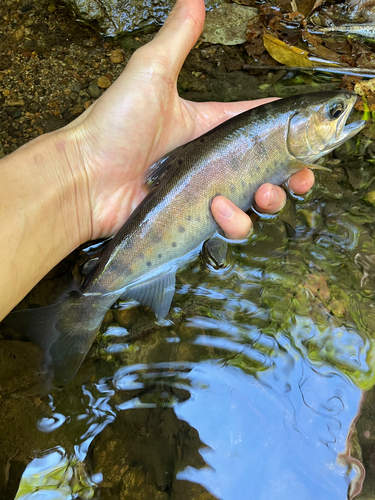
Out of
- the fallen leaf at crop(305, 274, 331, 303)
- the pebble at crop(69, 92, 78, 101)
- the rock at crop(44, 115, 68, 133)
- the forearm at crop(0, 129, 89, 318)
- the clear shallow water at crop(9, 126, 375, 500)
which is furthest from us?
the pebble at crop(69, 92, 78, 101)

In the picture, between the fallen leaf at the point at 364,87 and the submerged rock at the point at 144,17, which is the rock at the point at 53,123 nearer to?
the submerged rock at the point at 144,17

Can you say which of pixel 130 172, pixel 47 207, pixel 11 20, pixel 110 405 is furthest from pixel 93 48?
pixel 110 405

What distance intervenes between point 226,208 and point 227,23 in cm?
250

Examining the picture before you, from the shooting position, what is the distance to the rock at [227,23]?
3.66 metres

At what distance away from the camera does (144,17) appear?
3.70 m

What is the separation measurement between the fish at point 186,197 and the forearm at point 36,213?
0.30 metres

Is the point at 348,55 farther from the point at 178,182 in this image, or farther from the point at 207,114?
the point at 178,182

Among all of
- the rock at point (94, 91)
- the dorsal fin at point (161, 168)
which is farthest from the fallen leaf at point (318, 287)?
the rock at point (94, 91)

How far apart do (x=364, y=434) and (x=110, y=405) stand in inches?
70.1

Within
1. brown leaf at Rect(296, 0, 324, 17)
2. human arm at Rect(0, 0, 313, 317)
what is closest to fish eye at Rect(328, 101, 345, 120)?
human arm at Rect(0, 0, 313, 317)

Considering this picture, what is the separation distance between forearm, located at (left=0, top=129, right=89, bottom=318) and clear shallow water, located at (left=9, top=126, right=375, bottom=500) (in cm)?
72

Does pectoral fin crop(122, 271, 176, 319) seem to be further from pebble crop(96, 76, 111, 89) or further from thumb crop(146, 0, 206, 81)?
pebble crop(96, 76, 111, 89)

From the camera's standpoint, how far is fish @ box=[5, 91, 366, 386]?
237 cm

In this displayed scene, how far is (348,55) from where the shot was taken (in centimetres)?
362
